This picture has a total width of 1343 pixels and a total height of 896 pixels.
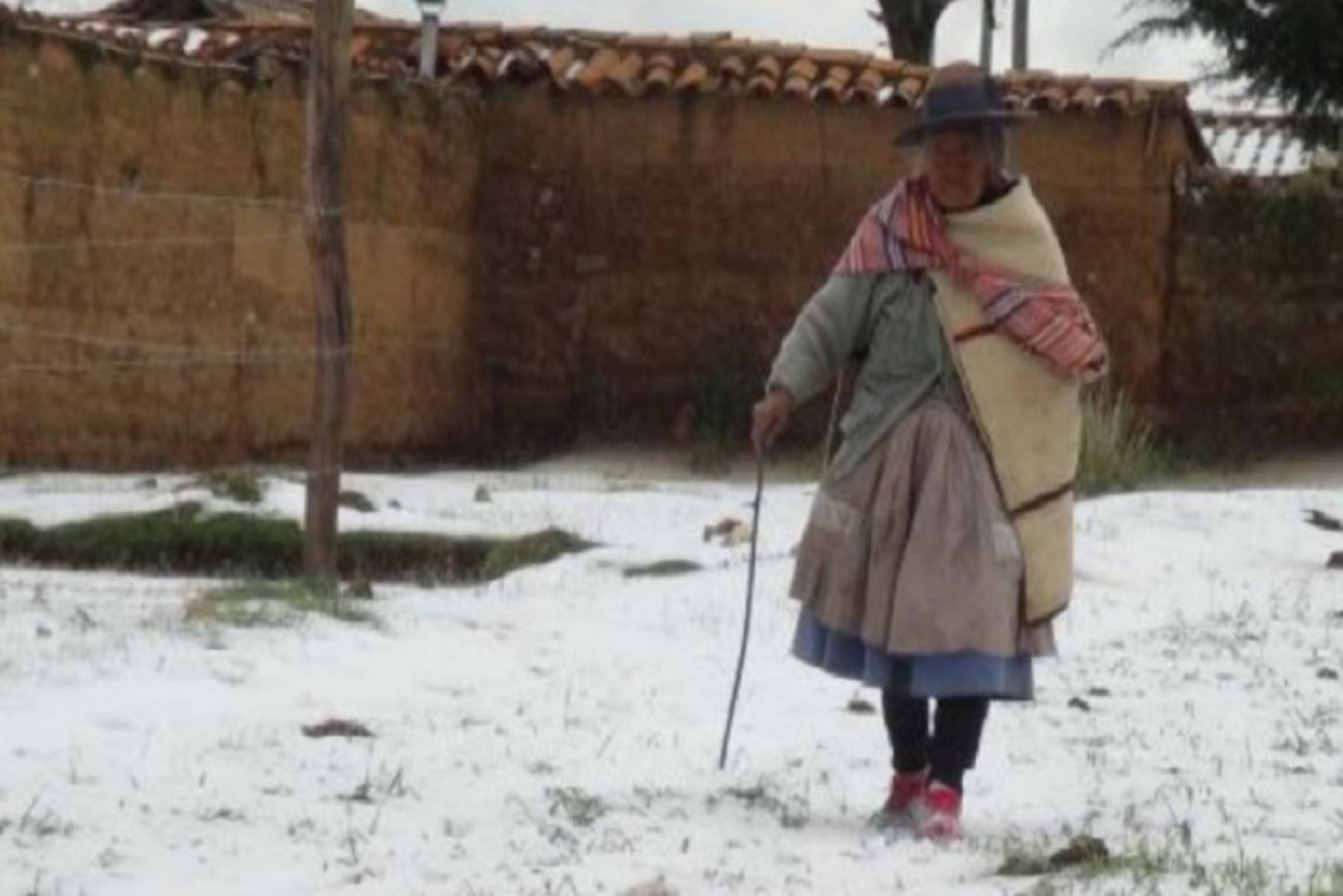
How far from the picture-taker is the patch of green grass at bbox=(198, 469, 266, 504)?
1391 centimetres

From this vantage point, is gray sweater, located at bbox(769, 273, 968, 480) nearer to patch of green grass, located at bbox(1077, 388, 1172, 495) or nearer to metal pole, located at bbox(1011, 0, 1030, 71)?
patch of green grass, located at bbox(1077, 388, 1172, 495)

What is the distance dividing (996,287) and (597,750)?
181 centimetres

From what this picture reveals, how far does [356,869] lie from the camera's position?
5723 millimetres

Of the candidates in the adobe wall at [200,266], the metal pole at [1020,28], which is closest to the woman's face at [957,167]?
the adobe wall at [200,266]

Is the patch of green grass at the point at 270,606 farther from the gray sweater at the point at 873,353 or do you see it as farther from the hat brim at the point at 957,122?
the hat brim at the point at 957,122

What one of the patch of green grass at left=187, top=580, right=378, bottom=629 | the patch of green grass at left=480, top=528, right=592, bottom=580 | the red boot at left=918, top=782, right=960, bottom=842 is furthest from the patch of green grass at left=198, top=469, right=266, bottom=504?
the red boot at left=918, top=782, right=960, bottom=842

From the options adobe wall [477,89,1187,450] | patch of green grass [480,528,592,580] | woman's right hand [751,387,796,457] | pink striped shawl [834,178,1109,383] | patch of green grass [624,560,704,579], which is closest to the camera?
pink striped shawl [834,178,1109,383]

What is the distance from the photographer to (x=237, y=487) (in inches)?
553

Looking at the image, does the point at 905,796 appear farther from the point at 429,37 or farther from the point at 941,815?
the point at 429,37

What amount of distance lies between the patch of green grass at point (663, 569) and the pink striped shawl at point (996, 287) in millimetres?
5392

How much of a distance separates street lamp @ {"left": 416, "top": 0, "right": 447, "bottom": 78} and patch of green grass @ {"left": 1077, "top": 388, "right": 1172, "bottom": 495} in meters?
5.19

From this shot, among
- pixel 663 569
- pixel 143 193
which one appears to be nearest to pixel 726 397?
pixel 143 193

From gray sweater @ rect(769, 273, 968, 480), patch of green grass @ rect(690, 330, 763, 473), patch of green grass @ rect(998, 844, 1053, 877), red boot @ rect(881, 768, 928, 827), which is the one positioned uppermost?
gray sweater @ rect(769, 273, 968, 480)

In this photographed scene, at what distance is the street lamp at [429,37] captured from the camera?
775 inches
